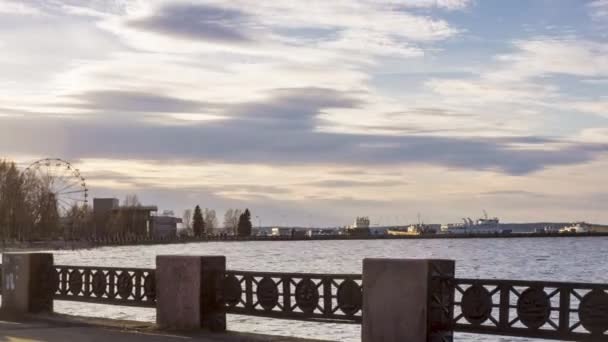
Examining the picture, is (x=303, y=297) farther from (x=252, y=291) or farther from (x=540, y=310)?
(x=540, y=310)

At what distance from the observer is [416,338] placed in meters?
16.5

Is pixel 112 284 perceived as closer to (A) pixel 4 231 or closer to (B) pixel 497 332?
(B) pixel 497 332

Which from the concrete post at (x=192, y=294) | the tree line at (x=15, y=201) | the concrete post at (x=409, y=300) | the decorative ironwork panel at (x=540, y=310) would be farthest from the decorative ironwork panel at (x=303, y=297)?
the tree line at (x=15, y=201)

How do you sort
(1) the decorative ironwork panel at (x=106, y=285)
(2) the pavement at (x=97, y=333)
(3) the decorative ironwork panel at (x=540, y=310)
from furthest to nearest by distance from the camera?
(1) the decorative ironwork panel at (x=106, y=285) → (2) the pavement at (x=97, y=333) → (3) the decorative ironwork panel at (x=540, y=310)

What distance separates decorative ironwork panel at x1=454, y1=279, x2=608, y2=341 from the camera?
1556 cm

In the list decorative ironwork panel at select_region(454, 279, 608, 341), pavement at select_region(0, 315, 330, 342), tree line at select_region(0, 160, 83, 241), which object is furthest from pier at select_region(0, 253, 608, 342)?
tree line at select_region(0, 160, 83, 241)

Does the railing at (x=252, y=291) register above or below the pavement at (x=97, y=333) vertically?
above

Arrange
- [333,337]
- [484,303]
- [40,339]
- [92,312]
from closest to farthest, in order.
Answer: [484,303]
[40,339]
[333,337]
[92,312]

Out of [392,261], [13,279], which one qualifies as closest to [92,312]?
[13,279]

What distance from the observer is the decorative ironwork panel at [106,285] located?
21.5 m

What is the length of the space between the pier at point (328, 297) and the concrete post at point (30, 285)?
0.02 m

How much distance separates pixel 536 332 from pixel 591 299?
3.50 feet

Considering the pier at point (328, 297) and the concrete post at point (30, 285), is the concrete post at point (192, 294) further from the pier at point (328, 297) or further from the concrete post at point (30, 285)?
the concrete post at point (30, 285)

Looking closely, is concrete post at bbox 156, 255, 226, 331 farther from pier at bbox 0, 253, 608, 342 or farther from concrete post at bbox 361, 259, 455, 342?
concrete post at bbox 361, 259, 455, 342
